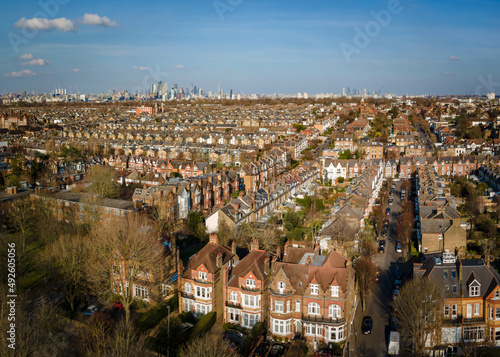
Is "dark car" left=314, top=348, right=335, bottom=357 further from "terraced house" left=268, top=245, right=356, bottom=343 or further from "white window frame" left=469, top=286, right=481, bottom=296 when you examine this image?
"white window frame" left=469, top=286, right=481, bottom=296

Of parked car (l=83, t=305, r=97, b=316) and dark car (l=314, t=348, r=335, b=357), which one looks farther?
parked car (l=83, t=305, r=97, b=316)

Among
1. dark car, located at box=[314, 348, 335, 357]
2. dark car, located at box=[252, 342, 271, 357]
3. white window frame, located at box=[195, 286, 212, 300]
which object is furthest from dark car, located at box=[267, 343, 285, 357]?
white window frame, located at box=[195, 286, 212, 300]

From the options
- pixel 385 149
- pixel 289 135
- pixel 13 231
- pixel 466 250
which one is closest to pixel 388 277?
pixel 466 250

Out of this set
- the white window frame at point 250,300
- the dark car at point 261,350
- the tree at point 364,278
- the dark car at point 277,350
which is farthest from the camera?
the tree at point 364,278

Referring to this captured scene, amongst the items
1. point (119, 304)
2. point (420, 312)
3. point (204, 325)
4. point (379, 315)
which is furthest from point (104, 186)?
point (420, 312)

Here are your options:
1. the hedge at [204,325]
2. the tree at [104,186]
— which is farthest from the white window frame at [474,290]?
the tree at [104,186]

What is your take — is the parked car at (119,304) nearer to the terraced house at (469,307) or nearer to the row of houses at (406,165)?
the terraced house at (469,307)
